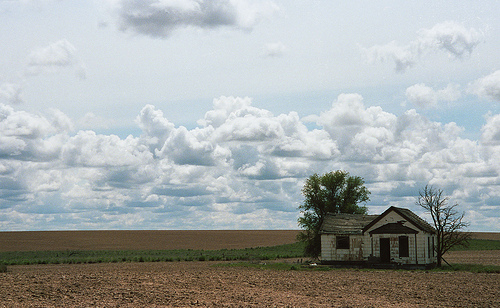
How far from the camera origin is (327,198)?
51.4m

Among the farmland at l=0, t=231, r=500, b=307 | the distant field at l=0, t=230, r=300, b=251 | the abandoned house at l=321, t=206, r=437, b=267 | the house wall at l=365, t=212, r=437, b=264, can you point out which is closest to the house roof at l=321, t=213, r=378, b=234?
the abandoned house at l=321, t=206, r=437, b=267

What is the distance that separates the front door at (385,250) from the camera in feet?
123

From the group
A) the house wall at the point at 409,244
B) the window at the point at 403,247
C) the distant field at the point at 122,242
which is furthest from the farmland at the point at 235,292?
the distant field at the point at 122,242

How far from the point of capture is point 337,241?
129ft

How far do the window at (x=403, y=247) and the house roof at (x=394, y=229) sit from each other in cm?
52

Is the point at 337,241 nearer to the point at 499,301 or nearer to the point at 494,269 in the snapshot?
the point at 494,269

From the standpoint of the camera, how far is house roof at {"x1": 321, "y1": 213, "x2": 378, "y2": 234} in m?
39.2

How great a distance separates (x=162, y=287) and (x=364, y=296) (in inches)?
333

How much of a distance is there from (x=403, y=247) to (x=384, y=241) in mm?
1415

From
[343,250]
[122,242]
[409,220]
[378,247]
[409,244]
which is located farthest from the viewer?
[122,242]

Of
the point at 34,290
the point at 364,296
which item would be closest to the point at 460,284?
the point at 364,296

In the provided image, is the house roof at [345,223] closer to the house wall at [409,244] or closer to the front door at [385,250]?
the house wall at [409,244]

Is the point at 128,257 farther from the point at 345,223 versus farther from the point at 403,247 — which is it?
the point at 403,247

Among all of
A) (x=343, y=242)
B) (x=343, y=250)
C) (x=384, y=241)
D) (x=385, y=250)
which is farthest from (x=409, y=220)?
(x=343, y=250)
